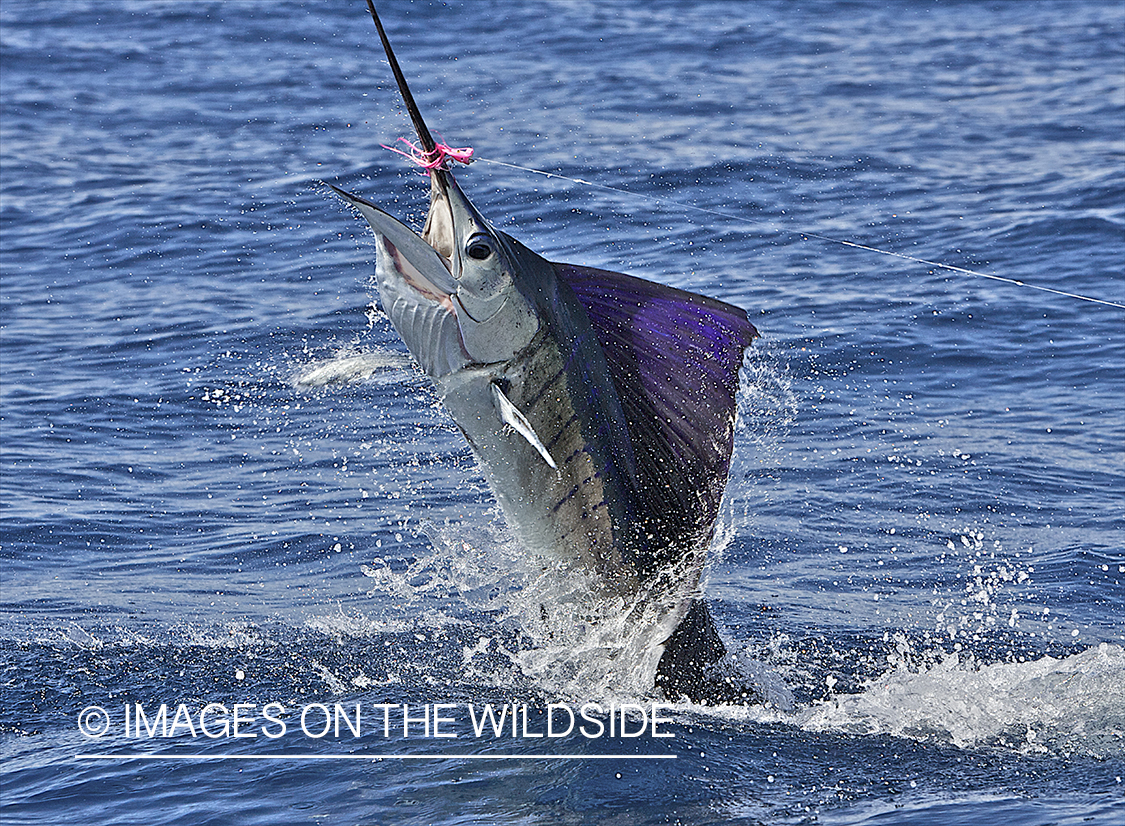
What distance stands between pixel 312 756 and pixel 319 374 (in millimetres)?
1129

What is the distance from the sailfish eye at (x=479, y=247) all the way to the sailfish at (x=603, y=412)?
66 millimetres

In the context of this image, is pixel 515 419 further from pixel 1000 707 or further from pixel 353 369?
pixel 1000 707

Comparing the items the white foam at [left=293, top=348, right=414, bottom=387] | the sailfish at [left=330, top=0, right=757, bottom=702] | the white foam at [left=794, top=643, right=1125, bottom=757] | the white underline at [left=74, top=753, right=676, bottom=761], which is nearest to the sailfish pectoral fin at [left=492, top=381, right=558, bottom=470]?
the sailfish at [left=330, top=0, right=757, bottom=702]

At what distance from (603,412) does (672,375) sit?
0.78 feet

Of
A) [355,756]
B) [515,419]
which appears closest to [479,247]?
[515,419]

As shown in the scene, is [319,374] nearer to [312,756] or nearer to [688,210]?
[312,756]

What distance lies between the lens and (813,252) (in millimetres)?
9320

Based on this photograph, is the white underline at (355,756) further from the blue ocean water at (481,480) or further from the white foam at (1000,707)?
the white foam at (1000,707)

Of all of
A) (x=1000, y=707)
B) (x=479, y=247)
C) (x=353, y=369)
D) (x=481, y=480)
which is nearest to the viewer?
(x=479, y=247)

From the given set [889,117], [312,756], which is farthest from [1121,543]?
[889,117]

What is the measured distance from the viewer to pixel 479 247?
387 centimetres

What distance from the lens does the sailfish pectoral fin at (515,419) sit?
3.87 m

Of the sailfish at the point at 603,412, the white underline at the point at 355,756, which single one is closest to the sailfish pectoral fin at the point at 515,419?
the sailfish at the point at 603,412

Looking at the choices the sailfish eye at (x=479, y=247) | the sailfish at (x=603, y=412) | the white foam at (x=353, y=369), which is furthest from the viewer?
the white foam at (x=353, y=369)
